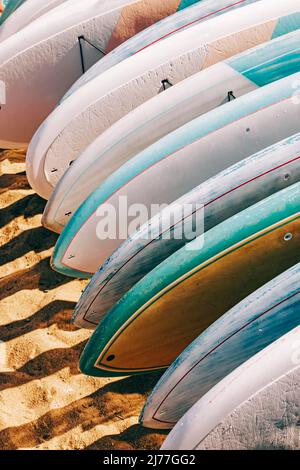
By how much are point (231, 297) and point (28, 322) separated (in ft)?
5.00

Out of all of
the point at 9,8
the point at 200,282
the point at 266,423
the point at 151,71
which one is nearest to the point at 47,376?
Answer: the point at 200,282

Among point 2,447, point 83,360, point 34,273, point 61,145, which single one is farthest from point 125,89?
point 2,447

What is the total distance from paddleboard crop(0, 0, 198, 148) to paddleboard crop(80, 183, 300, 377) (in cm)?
207

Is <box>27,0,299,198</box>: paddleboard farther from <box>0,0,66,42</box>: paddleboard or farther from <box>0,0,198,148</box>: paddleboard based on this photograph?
<box>0,0,66,42</box>: paddleboard

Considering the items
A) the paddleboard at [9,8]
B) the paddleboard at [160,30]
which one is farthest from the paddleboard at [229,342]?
the paddleboard at [9,8]

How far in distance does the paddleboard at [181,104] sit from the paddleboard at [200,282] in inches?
39.2

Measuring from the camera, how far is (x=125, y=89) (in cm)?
489

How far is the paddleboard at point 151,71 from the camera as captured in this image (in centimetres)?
487

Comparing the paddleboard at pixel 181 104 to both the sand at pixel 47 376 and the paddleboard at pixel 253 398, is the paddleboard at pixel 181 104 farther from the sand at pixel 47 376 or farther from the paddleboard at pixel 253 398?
the paddleboard at pixel 253 398

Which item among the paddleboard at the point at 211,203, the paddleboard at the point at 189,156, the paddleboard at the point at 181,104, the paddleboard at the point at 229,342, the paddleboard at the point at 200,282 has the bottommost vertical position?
the paddleboard at the point at 229,342

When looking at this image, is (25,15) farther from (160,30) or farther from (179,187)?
(179,187)

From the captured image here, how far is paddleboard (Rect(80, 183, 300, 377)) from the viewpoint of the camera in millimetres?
3770

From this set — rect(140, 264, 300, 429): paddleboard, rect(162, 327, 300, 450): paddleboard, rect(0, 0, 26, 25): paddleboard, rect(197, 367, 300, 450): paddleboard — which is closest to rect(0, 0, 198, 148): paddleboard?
rect(0, 0, 26, 25): paddleboard

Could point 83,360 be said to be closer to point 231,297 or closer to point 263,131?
point 231,297
